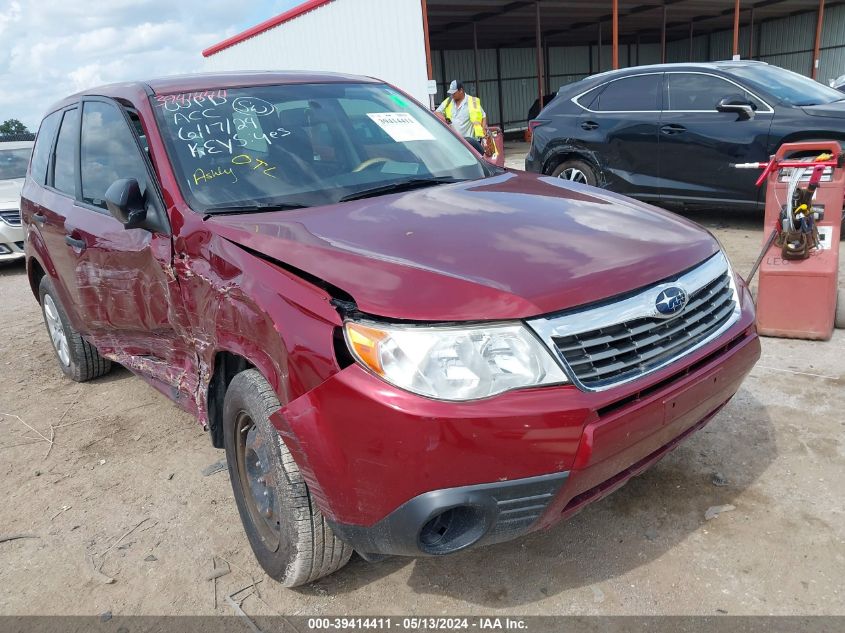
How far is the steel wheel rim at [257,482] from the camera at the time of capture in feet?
7.48

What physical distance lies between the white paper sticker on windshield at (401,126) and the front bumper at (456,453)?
1702mm

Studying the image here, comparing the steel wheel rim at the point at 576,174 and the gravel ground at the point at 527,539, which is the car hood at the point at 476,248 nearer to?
the gravel ground at the point at 527,539

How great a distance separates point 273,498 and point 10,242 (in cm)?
794

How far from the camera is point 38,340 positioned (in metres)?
5.86

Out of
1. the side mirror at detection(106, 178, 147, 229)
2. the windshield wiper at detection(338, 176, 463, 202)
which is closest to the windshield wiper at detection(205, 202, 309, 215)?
the windshield wiper at detection(338, 176, 463, 202)

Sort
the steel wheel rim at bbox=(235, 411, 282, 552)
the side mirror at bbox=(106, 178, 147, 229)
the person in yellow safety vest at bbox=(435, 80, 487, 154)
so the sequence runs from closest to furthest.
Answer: the steel wheel rim at bbox=(235, 411, 282, 552)
the side mirror at bbox=(106, 178, 147, 229)
the person in yellow safety vest at bbox=(435, 80, 487, 154)

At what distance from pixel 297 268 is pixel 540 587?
1348 mm

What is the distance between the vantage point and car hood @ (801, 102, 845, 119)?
6.21 m

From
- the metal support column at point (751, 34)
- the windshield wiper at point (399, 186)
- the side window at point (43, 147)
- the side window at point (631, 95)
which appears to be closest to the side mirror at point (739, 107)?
the side window at point (631, 95)

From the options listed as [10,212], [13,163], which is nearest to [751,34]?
[13,163]

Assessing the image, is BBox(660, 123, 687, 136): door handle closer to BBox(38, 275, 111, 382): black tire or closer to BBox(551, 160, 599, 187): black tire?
BBox(551, 160, 599, 187): black tire

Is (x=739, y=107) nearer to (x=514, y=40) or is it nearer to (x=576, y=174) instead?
(x=576, y=174)

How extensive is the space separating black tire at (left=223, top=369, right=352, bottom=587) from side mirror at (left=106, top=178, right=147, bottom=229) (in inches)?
33.3

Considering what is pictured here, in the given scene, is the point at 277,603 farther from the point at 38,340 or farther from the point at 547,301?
the point at 38,340
